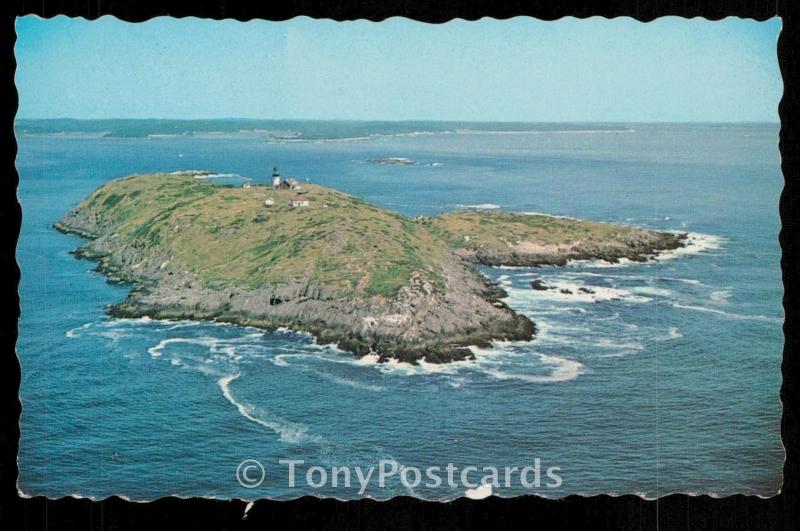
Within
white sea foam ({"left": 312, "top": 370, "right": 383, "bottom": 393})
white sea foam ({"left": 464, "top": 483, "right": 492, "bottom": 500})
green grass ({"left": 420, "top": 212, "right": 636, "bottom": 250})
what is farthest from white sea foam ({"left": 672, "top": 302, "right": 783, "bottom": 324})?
white sea foam ({"left": 312, "top": 370, "right": 383, "bottom": 393})

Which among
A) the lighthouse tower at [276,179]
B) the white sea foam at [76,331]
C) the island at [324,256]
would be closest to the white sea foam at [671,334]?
the island at [324,256]

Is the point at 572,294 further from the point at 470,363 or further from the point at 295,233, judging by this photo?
the point at 295,233

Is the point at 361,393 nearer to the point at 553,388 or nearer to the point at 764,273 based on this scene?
the point at 553,388

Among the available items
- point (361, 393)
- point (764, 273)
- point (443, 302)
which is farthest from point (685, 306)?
point (361, 393)

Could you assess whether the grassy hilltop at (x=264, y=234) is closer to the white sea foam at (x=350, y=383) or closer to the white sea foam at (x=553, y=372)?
the white sea foam at (x=350, y=383)

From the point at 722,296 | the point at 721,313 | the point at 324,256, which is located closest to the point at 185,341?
the point at 324,256
